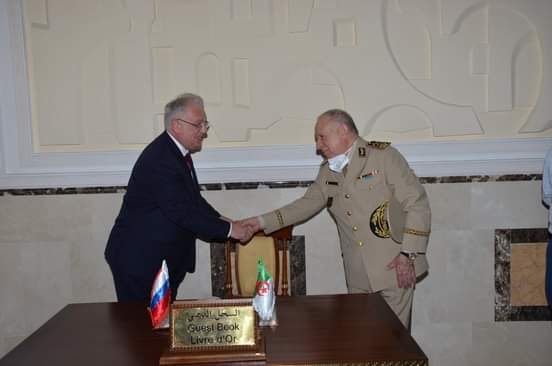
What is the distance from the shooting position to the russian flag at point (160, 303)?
2066mm

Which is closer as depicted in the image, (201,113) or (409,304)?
(409,304)

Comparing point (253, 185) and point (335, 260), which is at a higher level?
point (253, 185)

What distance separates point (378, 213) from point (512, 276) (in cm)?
132

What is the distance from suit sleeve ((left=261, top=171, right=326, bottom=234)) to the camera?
3164mm

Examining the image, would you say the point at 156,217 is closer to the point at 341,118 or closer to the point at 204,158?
the point at 204,158

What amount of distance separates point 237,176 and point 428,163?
124 centimetres

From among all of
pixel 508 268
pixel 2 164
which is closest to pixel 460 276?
pixel 508 268

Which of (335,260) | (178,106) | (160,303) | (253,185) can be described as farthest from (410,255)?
(178,106)

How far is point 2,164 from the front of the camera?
11.5 feet

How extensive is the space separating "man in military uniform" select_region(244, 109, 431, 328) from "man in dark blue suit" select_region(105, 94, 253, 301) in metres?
0.75

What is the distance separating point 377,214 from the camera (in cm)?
278

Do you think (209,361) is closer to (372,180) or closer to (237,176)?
(372,180)

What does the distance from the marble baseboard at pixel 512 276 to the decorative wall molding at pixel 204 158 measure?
16.5 inches

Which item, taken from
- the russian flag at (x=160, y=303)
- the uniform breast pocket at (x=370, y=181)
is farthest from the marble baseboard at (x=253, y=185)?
the russian flag at (x=160, y=303)
